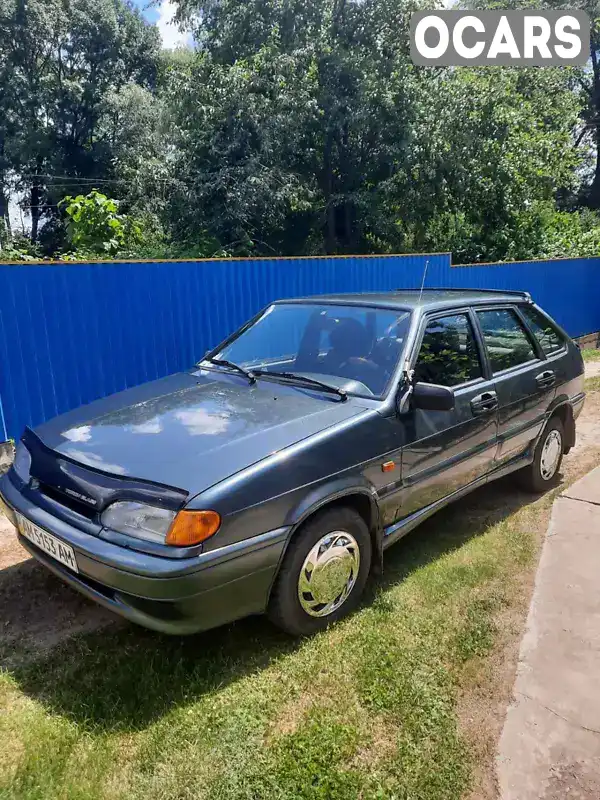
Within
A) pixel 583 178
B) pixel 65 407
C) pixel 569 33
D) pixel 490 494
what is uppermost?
pixel 569 33

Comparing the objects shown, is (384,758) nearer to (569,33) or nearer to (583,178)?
(569,33)

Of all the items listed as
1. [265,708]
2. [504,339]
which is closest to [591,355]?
[504,339]

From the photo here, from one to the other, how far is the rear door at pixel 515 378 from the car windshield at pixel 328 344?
0.85 meters

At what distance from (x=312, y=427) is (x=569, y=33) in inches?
740

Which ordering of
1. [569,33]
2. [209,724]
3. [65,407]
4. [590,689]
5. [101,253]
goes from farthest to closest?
1. [569,33]
2. [101,253]
3. [65,407]
4. [590,689]
5. [209,724]

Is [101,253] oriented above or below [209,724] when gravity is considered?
above

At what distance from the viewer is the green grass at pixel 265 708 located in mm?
2146

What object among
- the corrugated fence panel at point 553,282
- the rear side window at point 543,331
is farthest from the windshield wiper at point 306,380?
the corrugated fence panel at point 553,282

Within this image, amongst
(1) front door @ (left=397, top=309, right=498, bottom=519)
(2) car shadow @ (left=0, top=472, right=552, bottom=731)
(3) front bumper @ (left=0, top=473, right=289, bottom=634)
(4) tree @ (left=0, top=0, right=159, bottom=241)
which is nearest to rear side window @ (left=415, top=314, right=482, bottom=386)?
(1) front door @ (left=397, top=309, right=498, bottom=519)

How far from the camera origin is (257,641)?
2.95 metres

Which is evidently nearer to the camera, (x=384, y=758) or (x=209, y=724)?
(x=384, y=758)

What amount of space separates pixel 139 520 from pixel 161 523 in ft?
0.38

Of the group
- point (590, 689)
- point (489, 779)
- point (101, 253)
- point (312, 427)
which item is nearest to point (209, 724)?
point (489, 779)

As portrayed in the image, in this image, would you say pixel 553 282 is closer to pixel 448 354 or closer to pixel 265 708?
pixel 448 354
